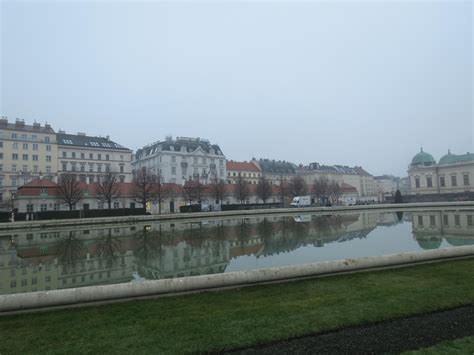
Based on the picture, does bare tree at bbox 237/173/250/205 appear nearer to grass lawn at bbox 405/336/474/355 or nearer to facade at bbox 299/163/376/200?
facade at bbox 299/163/376/200

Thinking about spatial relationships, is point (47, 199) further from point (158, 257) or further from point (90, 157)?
point (158, 257)

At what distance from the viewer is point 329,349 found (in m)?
4.64

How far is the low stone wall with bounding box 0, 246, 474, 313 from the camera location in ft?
20.6

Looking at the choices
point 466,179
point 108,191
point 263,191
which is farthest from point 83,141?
point 466,179

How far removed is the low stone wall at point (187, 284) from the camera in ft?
20.6

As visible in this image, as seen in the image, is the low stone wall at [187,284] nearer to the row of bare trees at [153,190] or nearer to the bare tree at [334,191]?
the row of bare trees at [153,190]

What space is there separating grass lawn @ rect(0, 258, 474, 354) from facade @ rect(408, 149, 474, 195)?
10439 cm

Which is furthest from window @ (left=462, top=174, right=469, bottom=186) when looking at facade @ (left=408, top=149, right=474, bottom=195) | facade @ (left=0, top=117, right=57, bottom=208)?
facade @ (left=0, top=117, right=57, bottom=208)

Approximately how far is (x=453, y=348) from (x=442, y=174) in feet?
371

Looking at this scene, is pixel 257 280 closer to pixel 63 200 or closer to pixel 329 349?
pixel 329 349

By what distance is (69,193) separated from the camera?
49.2 m

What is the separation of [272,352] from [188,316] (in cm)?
188

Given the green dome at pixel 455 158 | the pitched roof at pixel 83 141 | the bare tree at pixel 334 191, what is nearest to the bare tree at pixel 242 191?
the pitched roof at pixel 83 141

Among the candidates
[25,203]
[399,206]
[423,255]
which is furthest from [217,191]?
[423,255]
